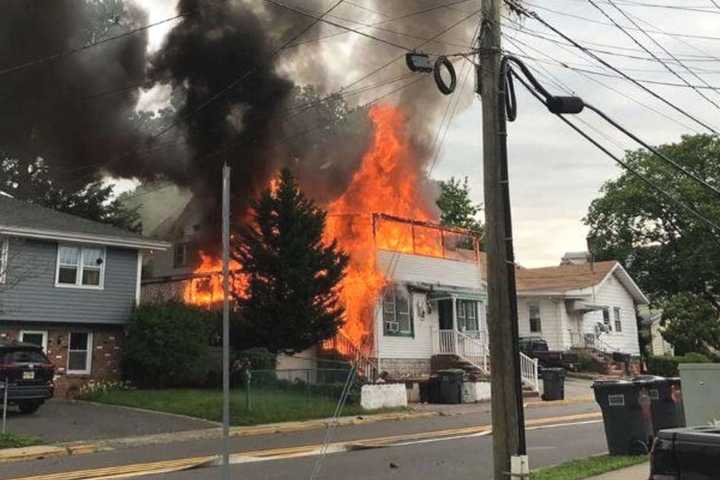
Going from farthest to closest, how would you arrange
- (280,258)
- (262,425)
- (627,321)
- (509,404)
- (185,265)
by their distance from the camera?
(627,321)
(185,265)
(280,258)
(262,425)
(509,404)

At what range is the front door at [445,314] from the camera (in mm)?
27344

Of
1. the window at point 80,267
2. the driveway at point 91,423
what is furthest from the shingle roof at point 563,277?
the driveway at point 91,423

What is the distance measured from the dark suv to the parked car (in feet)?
66.2

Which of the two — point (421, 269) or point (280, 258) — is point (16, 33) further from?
point (421, 269)

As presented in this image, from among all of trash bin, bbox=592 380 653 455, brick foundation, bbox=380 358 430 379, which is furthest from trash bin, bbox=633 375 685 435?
brick foundation, bbox=380 358 430 379

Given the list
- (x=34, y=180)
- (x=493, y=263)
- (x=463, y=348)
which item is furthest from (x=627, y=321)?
(x=493, y=263)

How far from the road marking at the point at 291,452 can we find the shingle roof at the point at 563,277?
71.5 ft

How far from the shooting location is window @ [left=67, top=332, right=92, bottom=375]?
68.6 ft

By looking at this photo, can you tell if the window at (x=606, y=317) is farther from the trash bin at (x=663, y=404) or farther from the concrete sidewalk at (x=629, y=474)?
the concrete sidewalk at (x=629, y=474)

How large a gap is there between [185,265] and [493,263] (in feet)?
→ 74.6

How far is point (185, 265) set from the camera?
29141 millimetres

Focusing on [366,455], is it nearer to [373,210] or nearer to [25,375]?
[25,375]

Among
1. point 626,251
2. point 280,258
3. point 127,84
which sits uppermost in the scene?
point 127,84

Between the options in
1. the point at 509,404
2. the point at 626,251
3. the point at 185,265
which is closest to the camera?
the point at 509,404
